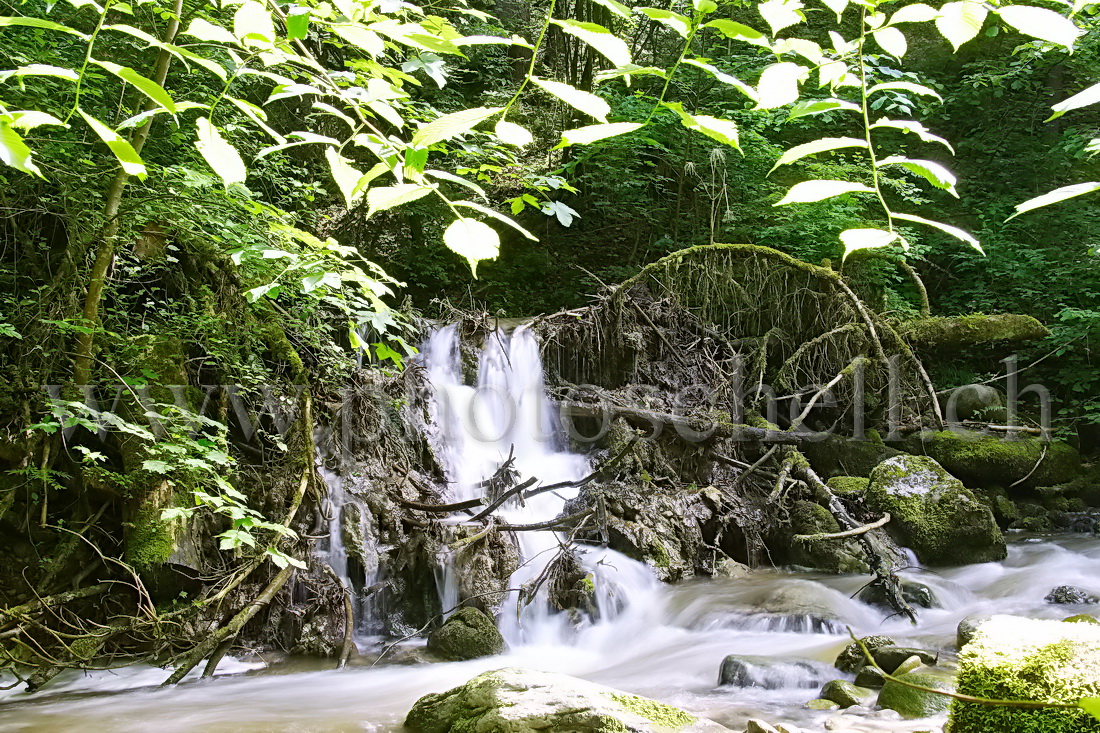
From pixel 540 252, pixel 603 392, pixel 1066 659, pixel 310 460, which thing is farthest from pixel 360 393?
pixel 540 252

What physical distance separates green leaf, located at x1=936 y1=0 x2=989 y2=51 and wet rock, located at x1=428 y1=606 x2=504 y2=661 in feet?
16.2

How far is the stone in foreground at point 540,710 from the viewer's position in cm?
309

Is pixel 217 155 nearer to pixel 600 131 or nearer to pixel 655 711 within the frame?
pixel 600 131

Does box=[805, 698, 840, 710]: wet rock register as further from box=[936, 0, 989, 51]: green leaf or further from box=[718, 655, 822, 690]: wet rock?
box=[936, 0, 989, 51]: green leaf

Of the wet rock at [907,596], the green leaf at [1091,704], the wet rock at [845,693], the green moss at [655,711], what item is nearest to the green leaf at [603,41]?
the green leaf at [1091,704]

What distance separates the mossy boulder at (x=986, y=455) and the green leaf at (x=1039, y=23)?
891 centimetres

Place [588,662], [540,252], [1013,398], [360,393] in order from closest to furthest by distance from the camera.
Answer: [588,662] → [360,393] → [1013,398] → [540,252]

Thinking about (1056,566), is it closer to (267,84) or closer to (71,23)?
(71,23)

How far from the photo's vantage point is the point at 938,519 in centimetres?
705

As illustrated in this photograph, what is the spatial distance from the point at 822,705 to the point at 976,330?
24.4ft

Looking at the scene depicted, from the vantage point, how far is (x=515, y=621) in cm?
558

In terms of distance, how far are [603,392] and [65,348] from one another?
211 inches

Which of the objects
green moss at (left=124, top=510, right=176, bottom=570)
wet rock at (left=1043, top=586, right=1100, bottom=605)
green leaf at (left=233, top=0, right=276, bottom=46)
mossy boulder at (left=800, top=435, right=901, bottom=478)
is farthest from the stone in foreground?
mossy boulder at (left=800, top=435, right=901, bottom=478)

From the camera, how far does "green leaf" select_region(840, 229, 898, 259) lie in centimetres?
79
